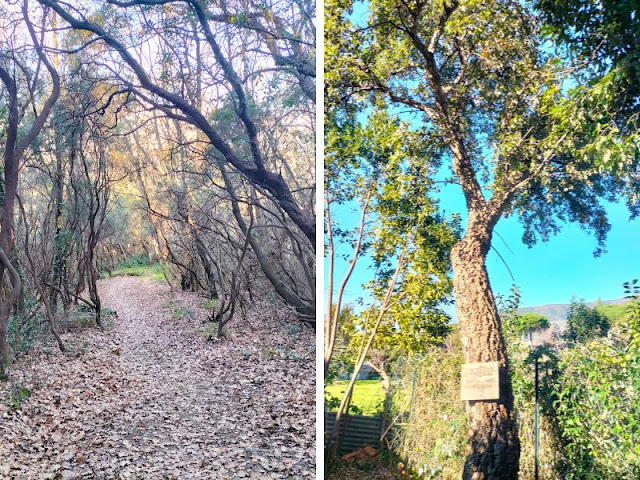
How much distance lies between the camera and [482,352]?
2225 mm

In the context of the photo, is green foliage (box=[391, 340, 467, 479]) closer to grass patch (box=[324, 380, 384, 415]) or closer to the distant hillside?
grass patch (box=[324, 380, 384, 415])

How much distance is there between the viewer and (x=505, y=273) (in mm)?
2215

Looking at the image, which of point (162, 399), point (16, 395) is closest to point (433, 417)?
point (162, 399)

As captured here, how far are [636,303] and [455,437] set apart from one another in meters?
0.88

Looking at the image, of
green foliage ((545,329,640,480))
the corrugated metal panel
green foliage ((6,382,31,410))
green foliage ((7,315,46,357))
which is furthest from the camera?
green foliage ((7,315,46,357))

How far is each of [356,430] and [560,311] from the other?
1018 mm

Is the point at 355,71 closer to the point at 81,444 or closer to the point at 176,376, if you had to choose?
the point at 176,376

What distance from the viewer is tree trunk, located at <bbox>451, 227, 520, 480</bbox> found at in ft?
7.06

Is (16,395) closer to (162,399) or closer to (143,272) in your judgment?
(162,399)

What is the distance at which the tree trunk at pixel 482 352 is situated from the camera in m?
2.15

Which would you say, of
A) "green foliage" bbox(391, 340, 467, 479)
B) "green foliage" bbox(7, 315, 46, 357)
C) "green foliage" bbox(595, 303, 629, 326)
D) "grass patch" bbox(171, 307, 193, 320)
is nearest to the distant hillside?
"green foliage" bbox(595, 303, 629, 326)

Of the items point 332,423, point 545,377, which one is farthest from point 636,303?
point 332,423

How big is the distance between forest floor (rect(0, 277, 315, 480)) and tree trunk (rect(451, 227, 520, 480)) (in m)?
0.74

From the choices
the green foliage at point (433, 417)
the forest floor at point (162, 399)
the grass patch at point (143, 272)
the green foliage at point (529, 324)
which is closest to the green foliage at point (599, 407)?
the green foliage at point (529, 324)
